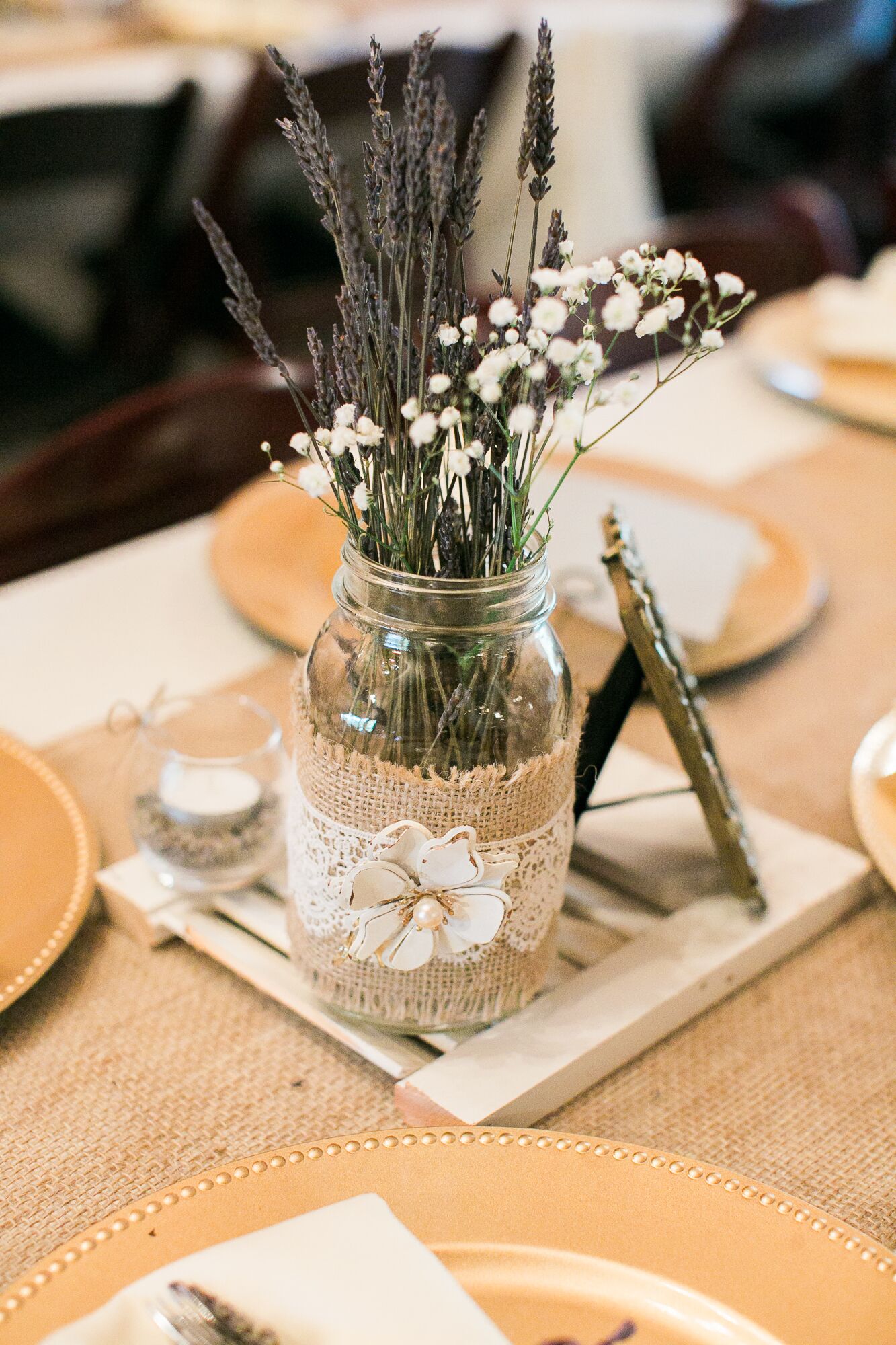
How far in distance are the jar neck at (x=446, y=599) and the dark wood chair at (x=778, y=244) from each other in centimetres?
137

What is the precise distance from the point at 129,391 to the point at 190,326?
0.59 m

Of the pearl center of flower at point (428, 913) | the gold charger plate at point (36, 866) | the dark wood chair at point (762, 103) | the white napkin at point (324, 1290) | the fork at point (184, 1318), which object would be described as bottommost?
the dark wood chair at point (762, 103)

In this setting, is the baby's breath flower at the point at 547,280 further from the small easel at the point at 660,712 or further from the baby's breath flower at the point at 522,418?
the small easel at the point at 660,712

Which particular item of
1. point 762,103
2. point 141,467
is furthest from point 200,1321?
point 762,103

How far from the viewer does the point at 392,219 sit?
0.50 m

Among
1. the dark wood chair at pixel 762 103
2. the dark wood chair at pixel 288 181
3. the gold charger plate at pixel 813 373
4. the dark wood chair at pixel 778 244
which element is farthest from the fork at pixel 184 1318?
the dark wood chair at pixel 762 103

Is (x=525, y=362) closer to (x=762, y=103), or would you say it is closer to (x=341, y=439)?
(x=341, y=439)

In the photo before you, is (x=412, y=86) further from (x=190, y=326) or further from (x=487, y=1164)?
(x=190, y=326)

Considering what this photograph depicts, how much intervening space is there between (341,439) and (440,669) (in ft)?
0.38

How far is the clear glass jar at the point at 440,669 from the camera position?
22.4 inches

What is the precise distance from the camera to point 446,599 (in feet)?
1.84

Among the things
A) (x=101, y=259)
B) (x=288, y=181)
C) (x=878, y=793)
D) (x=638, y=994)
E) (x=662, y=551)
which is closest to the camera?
(x=638, y=994)

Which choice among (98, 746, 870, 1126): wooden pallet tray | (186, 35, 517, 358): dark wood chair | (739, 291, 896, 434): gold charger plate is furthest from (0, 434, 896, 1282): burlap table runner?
(186, 35, 517, 358): dark wood chair

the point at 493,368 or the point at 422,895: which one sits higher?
the point at 493,368
